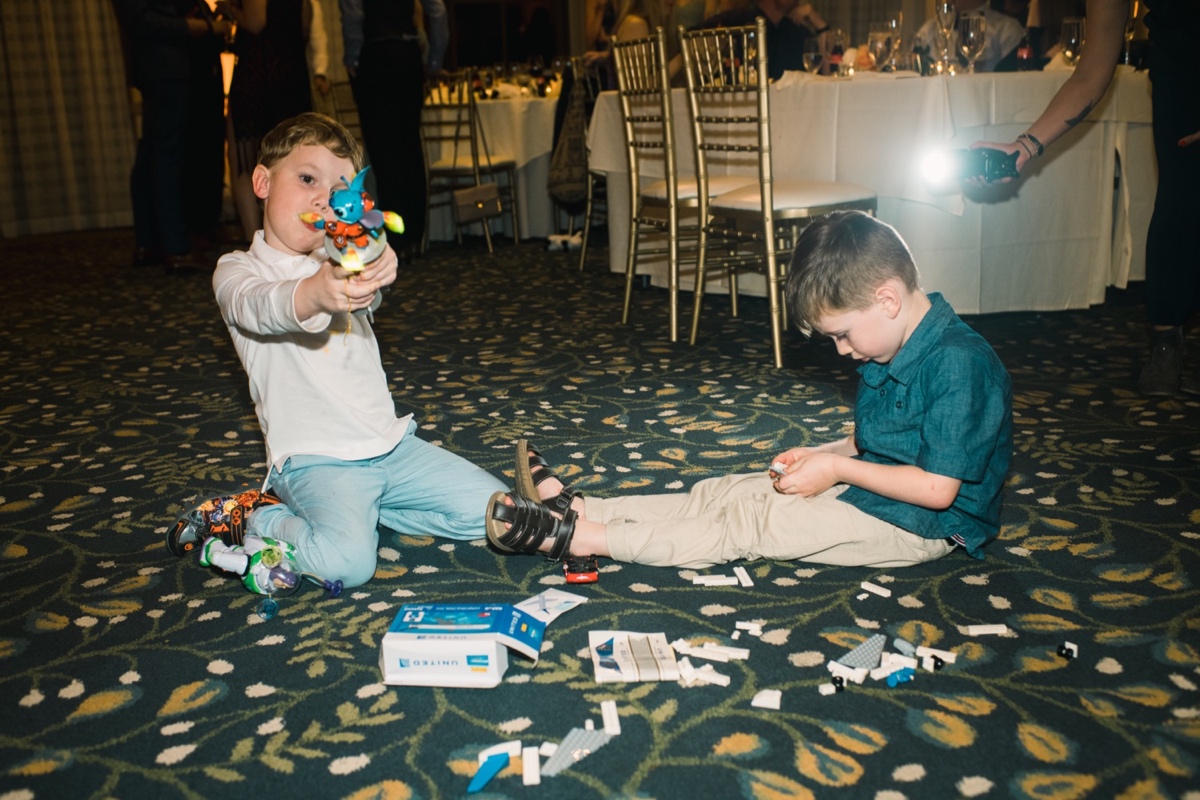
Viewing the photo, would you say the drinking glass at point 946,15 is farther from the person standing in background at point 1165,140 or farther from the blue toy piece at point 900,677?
the blue toy piece at point 900,677

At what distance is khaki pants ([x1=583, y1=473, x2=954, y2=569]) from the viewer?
1.77 metres

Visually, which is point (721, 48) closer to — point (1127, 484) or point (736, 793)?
point (1127, 484)

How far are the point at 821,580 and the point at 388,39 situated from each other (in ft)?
14.1

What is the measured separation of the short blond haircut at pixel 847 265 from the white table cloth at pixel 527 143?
4.80m

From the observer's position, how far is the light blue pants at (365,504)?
5.76 feet

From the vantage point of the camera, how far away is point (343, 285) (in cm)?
151

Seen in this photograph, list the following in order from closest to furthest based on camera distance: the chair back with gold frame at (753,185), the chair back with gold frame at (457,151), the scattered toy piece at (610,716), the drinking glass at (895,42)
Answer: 1. the scattered toy piece at (610,716)
2. the chair back with gold frame at (753,185)
3. the drinking glass at (895,42)
4. the chair back with gold frame at (457,151)

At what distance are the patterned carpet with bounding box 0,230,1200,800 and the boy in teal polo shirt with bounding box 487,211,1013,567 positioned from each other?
66 millimetres

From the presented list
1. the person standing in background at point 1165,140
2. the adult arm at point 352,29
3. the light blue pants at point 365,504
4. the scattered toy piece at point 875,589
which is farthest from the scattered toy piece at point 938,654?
the adult arm at point 352,29

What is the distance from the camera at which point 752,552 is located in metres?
1.82

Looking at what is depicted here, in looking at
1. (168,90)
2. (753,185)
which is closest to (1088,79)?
(753,185)

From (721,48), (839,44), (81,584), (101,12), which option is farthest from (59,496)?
(101,12)

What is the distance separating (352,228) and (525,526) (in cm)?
61

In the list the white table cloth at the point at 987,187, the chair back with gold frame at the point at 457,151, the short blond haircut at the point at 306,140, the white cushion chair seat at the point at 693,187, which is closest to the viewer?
the short blond haircut at the point at 306,140
